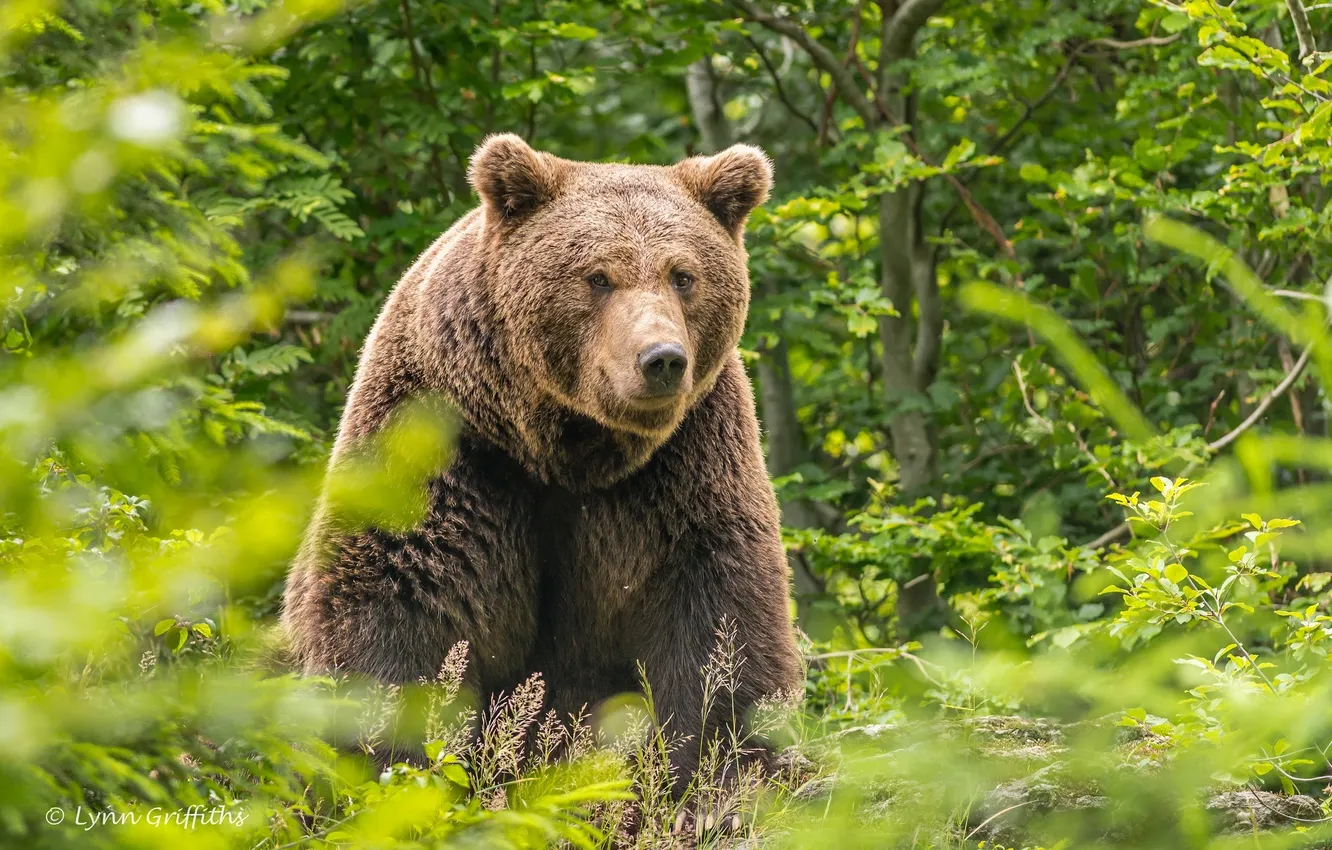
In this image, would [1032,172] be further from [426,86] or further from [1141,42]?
[426,86]

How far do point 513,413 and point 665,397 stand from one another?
637 mm

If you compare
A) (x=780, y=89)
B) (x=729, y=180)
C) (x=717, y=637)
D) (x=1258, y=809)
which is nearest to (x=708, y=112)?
(x=780, y=89)

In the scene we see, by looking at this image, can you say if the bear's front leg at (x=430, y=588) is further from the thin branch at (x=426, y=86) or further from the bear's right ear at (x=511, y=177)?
the thin branch at (x=426, y=86)

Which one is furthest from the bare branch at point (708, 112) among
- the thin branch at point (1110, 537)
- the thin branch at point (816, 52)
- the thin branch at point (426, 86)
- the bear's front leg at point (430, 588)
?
the bear's front leg at point (430, 588)

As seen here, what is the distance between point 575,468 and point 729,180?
4.20ft

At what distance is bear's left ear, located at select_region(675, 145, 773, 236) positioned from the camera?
5.15 m

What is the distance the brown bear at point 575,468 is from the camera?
4.50 m

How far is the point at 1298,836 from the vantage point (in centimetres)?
187

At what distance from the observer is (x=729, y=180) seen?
5.15m

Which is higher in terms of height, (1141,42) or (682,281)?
(1141,42)

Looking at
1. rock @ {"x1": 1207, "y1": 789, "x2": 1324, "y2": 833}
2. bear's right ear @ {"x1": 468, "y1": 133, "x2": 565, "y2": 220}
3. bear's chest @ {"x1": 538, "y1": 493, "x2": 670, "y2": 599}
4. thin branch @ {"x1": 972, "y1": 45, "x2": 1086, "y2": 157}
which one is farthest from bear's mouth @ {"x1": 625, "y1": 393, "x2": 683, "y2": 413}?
thin branch @ {"x1": 972, "y1": 45, "x2": 1086, "y2": 157}

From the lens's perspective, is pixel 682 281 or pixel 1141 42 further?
pixel 1141 42

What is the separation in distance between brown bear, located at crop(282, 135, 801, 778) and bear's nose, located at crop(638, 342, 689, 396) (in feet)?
0.11

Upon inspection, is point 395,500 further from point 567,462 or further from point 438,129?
point 438,129
